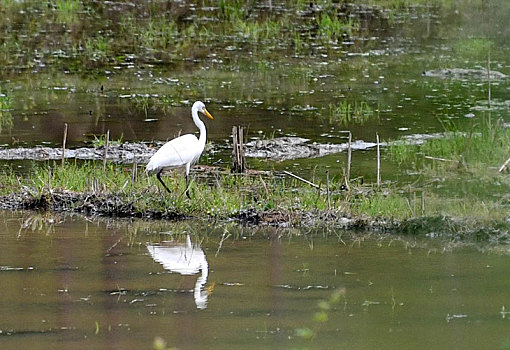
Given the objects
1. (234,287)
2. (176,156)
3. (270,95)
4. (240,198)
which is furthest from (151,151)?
(234,287)

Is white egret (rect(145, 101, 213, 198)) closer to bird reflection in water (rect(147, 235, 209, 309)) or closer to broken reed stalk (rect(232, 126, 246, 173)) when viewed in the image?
broken reed stalk (rect(232, 126, 246, 173))

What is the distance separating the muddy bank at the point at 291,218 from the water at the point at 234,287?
0.17 meters

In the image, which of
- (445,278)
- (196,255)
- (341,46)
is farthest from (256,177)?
(341,46)

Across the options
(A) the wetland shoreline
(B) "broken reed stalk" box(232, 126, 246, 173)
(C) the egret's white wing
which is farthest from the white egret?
(A) the wetland shoreline

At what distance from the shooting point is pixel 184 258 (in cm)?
902

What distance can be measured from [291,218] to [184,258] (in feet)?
4.94

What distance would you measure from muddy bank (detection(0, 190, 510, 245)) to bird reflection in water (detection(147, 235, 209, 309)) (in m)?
0.82

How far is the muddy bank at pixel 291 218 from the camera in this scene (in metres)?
9.61

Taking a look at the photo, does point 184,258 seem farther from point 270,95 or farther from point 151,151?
point 270,95

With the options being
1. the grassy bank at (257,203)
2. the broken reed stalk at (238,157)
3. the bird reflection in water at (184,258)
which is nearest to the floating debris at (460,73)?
the broken reed stalk at (238,157)

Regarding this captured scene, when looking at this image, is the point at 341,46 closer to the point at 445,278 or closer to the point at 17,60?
the point at 17,60

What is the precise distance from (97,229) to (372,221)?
8.01 feet

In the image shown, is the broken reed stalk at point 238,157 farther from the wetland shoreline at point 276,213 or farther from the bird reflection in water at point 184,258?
the bird reflection in water at point 184,258

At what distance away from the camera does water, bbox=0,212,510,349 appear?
266 inches
